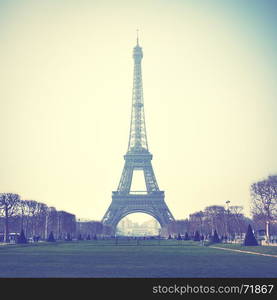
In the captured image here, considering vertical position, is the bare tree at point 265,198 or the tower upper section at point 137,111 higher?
the tower upper section at point 137,111

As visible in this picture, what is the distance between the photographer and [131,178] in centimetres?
12250

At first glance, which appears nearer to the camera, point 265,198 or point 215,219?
point 265,198

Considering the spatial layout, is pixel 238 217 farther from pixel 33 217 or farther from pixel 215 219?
pixel 33 217

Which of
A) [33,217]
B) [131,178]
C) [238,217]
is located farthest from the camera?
[131,178]

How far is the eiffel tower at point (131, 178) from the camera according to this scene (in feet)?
389

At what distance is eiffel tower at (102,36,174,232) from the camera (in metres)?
118

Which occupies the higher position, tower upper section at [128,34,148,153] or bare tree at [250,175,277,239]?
tower upper section at [128,34,148,153]

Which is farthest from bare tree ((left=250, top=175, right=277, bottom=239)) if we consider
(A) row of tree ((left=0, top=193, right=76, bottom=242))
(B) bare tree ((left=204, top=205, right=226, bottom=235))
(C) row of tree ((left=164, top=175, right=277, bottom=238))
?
(A) row of tree ((left=0, top=193, right=76, bottom=242))

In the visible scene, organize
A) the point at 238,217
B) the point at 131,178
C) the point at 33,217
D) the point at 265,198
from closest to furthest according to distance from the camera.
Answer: the point at 265,198, the point at 33,217, the point at 238,217, the point at 131,178

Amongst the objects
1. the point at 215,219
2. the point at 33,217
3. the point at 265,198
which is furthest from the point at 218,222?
the point at 33,217

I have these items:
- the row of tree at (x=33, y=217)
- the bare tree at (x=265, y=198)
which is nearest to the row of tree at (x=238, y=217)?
the bare tree at (x=265, y=198)

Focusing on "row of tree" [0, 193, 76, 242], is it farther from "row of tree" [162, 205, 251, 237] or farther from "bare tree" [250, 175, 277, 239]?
"bare tree" [250, 175, 277, 239]

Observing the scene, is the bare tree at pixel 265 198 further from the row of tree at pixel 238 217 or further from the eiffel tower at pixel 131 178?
the eiffel tower at pixel 131 178
